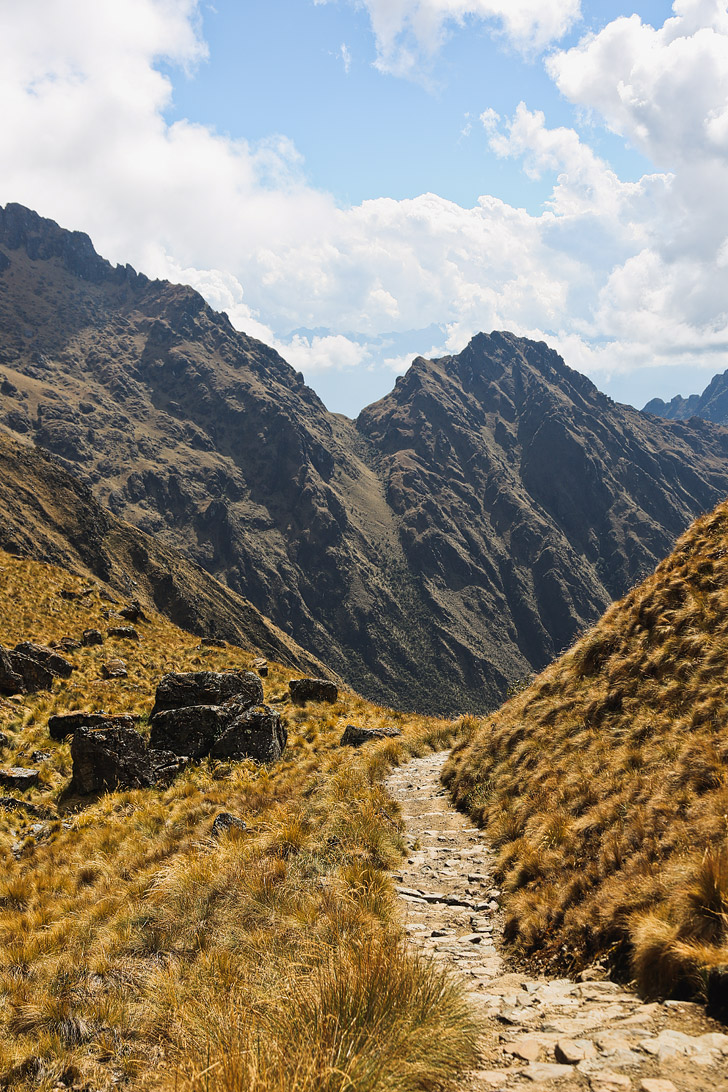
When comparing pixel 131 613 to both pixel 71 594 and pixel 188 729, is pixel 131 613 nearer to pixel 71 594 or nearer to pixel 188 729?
pixel 71 594

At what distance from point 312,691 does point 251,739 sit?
34.7 feet

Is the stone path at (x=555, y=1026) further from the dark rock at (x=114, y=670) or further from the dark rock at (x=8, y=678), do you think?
the dark rock at (x=114, y=670)

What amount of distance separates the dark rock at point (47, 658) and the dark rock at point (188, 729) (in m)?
9.50

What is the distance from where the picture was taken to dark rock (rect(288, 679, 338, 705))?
28500mm

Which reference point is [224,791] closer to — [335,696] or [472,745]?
[472,745]

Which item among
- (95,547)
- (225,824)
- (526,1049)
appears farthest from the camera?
(95,547)

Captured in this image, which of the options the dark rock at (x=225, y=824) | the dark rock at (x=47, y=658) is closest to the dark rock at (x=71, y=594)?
the dark rock at (x=47, y=658)

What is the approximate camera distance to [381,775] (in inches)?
639

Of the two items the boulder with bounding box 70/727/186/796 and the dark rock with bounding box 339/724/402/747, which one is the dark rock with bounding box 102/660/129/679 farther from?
the dark rock with bounding box 339/724/402/747

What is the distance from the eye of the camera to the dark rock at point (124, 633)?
1448 inches

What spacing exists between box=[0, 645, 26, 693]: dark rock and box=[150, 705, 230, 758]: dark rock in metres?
7.56

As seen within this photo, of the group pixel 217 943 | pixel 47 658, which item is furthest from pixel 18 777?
pixel 217 943

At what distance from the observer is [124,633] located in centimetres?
3719

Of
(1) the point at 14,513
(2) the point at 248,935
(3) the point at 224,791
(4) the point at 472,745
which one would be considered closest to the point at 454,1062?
(2) the point at 248,935
